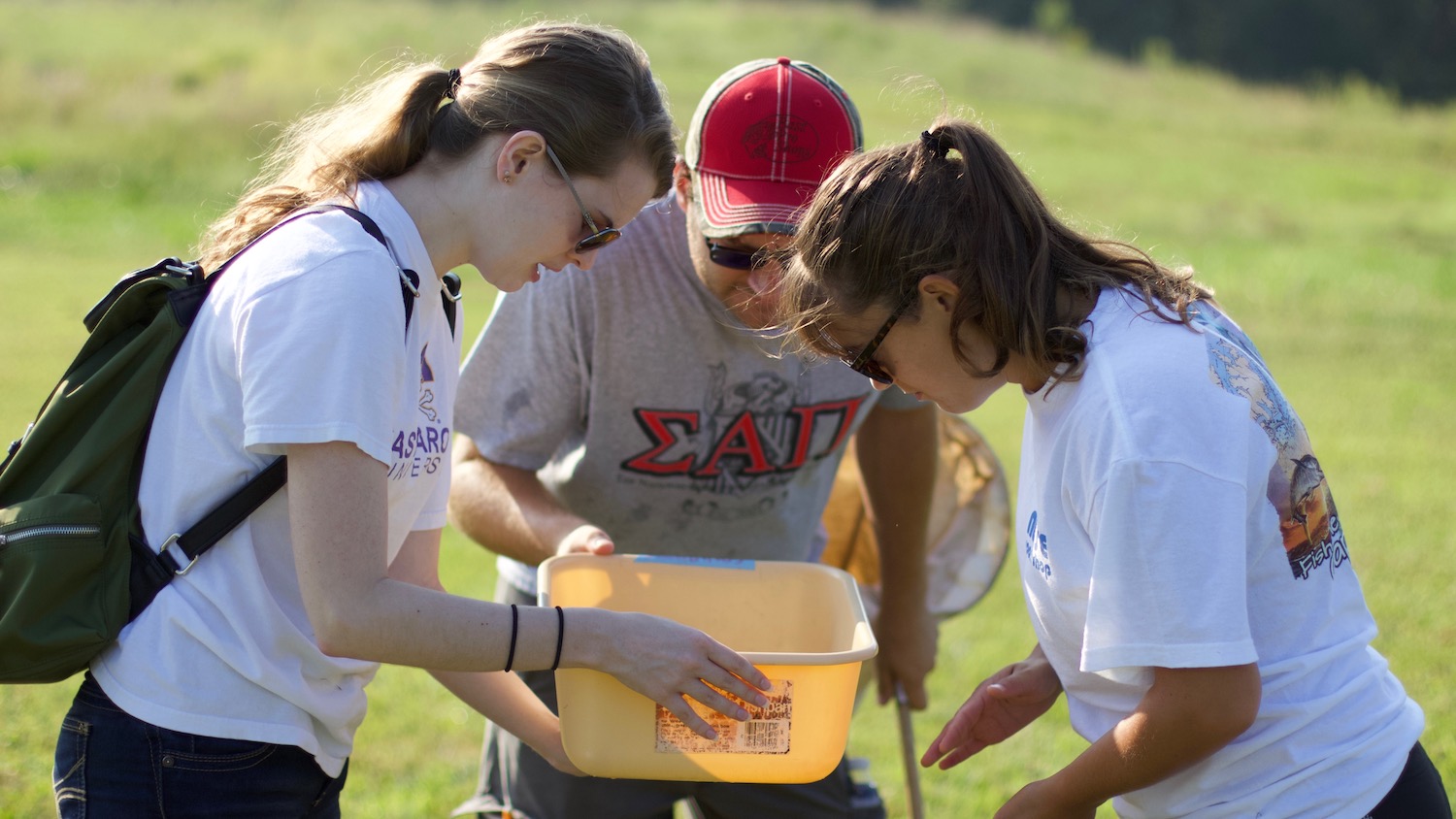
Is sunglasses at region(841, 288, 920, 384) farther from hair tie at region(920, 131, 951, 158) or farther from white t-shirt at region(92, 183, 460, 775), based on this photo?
white t-shirt at region(92, 183, 460, 775)

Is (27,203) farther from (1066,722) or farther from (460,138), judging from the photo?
(460,138)

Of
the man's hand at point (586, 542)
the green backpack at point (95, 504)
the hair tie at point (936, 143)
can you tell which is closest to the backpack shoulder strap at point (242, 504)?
the green backpack at point (95, 504)

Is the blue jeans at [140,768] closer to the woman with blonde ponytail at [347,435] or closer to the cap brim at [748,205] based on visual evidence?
the woman with blonde ponytail at [347,435]

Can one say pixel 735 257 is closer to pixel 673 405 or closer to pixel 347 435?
pixel 673 405

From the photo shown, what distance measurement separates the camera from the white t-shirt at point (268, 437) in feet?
5.22

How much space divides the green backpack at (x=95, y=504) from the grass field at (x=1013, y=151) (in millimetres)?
897

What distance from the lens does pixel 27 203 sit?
43.7ft

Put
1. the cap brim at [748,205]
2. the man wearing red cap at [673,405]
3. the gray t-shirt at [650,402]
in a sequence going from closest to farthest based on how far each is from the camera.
A: the cap brim at [748,205], the man wearing red cap at [673,405], the gray t-shirt at [650,402]

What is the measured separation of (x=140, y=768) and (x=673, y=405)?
1.18 m

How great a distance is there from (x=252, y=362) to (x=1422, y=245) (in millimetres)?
14646

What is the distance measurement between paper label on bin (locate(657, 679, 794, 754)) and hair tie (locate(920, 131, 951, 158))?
77 cm

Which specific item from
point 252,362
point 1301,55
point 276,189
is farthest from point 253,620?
point 1301,55

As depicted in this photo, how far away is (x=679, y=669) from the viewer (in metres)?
1.78

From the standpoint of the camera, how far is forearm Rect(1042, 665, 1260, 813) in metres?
1.64
